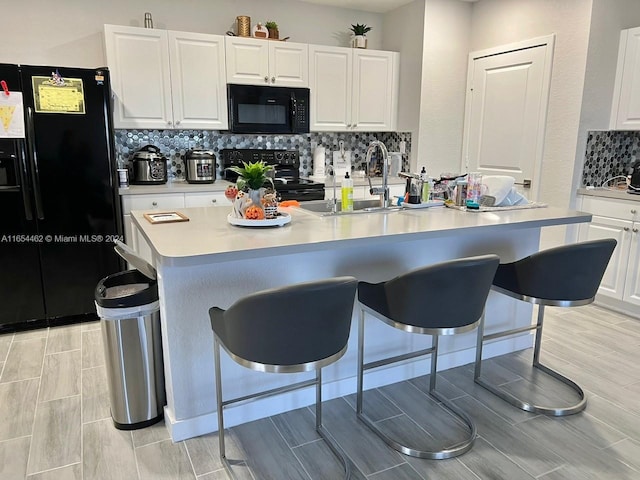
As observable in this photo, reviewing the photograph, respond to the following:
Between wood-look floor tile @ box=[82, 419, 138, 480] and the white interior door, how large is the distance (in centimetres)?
368

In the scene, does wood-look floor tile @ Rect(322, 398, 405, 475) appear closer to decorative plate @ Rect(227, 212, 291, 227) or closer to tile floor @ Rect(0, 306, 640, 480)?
tile floor @ Rect(0, 306, 640, 480)

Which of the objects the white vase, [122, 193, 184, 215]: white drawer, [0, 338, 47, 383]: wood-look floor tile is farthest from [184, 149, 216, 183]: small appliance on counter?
the white vase

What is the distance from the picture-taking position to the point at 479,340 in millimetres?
2564

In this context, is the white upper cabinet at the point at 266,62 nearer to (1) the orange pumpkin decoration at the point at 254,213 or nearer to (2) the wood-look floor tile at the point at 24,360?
(1) the orange pumpkin decoration at the point at 254,213

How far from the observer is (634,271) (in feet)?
11.8

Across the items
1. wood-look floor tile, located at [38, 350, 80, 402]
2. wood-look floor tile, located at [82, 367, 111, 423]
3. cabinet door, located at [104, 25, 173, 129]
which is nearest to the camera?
wood-look floor tile, located at [82, 367, 111, 423]

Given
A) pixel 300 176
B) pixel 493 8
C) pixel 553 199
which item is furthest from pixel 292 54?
pixel 553 199

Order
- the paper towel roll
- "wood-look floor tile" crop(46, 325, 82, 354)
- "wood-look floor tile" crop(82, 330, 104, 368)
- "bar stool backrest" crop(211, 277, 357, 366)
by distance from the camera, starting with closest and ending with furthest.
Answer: "bar stool backrest" crop(211, 277, 357, 366) → "wood-look floor tile" crop(82, 330, 104, 368) → "wood-look floor tile" crop(46, 325, 82, 354) → the paper towel roll

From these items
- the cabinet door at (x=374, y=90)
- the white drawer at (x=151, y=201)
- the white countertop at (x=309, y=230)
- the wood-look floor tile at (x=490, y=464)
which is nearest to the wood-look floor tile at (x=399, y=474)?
the wood-look floor tile at (x=490, y=464)

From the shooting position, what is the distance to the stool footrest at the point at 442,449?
2031 millimetres

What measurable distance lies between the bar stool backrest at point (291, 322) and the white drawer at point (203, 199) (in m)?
2.35

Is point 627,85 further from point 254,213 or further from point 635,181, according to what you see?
point 254,213

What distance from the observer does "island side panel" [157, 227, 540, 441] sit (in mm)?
2062

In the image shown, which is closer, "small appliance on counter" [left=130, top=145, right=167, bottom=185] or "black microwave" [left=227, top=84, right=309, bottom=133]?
"small appliance on counter" [left=130, top=145, right=167, bottom=185]
